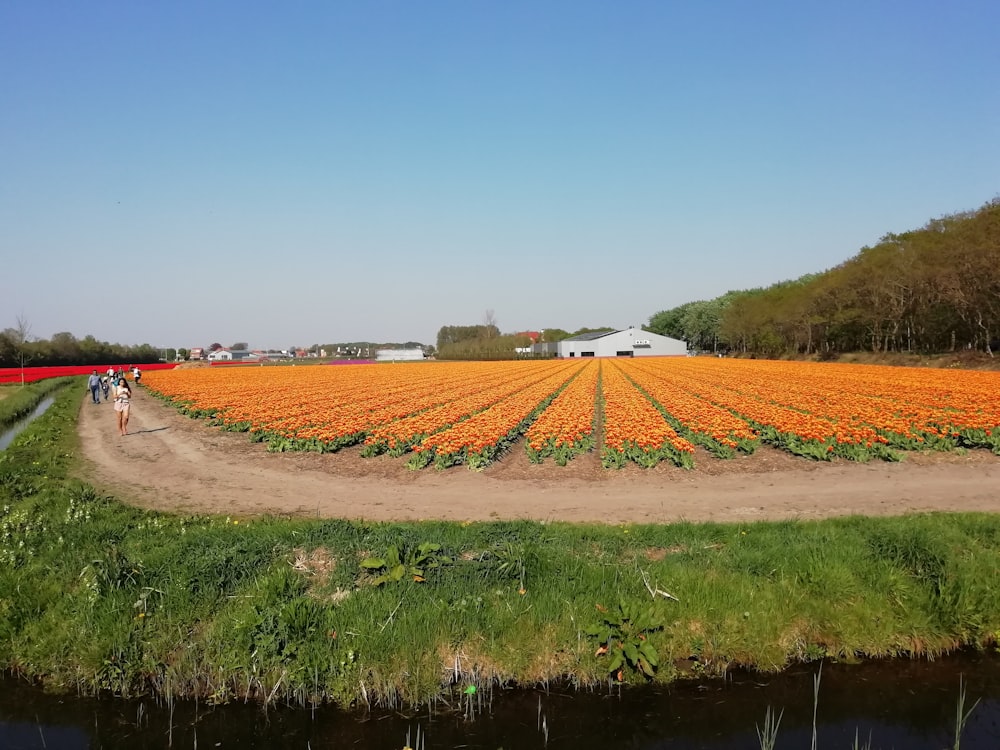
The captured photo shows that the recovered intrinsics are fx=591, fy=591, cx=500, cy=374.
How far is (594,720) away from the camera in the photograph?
596cm

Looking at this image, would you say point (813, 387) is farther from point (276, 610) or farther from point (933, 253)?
point (933, 253)

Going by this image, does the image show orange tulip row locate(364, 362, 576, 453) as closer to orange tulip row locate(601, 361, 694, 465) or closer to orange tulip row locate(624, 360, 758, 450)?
orange tulip row locate(601, 361, 694, 465)

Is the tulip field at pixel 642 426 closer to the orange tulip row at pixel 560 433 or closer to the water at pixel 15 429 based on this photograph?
the orange tulip row at pixel 560 433

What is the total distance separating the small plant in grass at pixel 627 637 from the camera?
6488 millimetres

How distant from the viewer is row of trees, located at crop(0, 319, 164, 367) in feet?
266

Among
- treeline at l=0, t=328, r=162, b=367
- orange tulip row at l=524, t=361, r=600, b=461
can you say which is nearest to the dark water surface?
orange tulip row at l=524, t=361, r=600, b=461

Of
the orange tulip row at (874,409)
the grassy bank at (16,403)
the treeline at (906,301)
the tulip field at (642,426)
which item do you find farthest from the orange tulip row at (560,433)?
the treeline at (906,301)

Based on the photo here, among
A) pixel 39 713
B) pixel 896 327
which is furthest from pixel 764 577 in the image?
pixel 896 327

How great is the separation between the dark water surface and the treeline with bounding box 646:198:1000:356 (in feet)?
197

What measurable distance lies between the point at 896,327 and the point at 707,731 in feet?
260

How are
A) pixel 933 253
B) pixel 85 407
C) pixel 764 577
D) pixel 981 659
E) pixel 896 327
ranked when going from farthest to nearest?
pixel 896 327 → pixel 933 253 → pixel 85 407 → pixel 764 577 → pixel 981 659

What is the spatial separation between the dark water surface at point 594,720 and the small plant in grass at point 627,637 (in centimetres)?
27

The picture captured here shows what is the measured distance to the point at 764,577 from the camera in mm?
7762

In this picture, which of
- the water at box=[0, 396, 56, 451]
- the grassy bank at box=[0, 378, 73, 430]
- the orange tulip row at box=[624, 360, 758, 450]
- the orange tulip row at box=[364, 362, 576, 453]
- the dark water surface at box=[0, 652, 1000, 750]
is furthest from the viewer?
the grassy bank at box=[0, 378, 73, 430]
